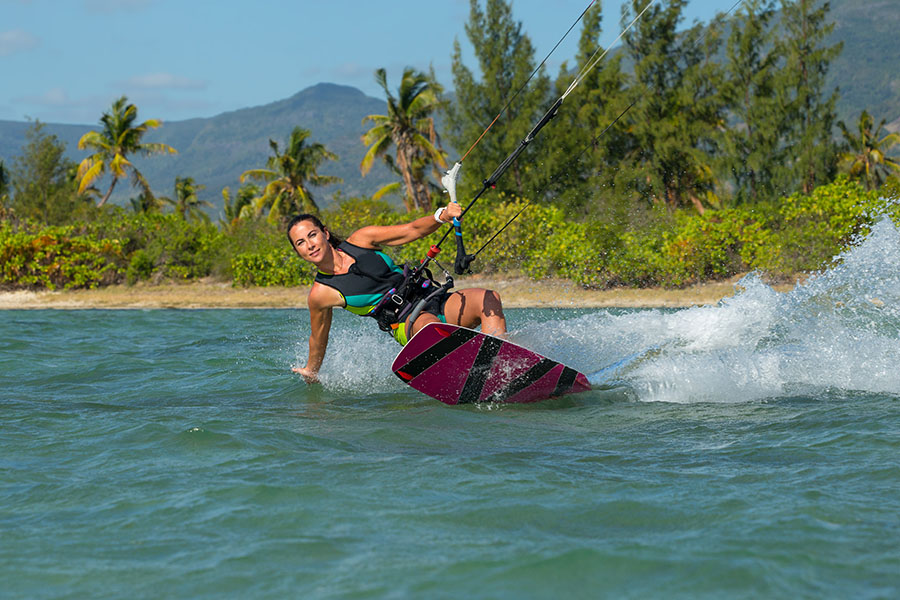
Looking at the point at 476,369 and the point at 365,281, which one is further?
the point at 365,281

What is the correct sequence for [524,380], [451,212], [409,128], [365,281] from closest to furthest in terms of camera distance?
[451,212] < [524,380] < [365,281] < [409,128]

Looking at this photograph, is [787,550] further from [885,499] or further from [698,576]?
[885,499]

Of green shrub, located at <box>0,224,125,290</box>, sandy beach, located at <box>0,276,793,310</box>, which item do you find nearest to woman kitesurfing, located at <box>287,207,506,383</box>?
sandy beach, located at <box>0,276,793,310</box>

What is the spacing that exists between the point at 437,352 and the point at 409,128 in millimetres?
34706

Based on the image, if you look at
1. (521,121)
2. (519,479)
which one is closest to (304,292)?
(521,121)

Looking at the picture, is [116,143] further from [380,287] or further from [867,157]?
[380,287]

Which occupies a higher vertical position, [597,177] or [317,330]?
[597,177]

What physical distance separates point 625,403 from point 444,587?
345 cm

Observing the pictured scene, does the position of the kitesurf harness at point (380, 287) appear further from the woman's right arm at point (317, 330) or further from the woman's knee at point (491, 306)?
the woman's knee at point (491, 306)

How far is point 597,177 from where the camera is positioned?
35.8 metres

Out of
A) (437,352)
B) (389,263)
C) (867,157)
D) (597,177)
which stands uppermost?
(867,157)

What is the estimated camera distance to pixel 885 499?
12.3ft

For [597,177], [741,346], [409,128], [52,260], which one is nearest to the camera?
[741,346]

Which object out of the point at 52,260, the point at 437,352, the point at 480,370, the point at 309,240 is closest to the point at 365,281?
the point at 309,240
